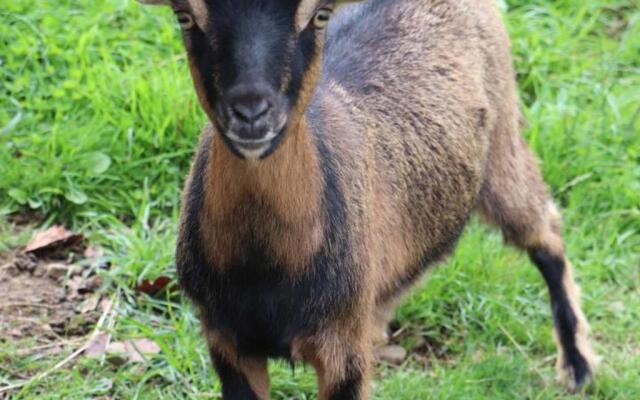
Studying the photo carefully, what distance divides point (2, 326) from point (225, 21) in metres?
2.40

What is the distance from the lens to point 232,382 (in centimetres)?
479

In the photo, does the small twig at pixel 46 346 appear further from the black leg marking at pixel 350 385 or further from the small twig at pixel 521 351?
the small twig at pixel 521 351

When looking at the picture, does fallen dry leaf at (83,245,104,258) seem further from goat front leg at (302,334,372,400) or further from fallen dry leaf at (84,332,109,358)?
goat front leg at (302,334,372,400)

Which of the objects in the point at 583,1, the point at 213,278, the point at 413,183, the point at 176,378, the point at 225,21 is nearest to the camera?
the point at 225,21

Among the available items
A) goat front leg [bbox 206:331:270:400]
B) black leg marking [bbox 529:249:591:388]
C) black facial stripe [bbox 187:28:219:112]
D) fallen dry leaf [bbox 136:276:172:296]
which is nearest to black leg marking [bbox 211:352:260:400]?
goat front leg [bbox 206:331:270:400]

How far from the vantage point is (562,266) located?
6.28 meters

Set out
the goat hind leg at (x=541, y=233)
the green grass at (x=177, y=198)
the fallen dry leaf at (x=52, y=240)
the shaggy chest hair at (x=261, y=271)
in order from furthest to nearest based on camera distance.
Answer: the fallen dry leaf at (x=52, y=240) → the goat hind leg at (x=541, y=233) → the green grass at (x=177, y=198) → the shaggy chest hair at (x=261, y=271)

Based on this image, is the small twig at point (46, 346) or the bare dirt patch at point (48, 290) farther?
the bare dirt patch at point (48, 290)

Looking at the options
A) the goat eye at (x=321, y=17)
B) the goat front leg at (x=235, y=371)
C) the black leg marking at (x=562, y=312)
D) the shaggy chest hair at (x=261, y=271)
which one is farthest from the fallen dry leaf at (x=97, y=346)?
the goat eye at (x=321, y=17)

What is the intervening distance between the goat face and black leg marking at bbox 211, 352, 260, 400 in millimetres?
1058

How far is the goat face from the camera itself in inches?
152

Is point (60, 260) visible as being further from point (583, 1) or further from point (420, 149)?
point (583, 1)

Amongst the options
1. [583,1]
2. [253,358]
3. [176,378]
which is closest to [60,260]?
[176,378]

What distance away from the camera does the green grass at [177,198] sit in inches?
226
